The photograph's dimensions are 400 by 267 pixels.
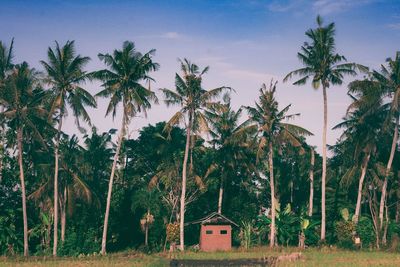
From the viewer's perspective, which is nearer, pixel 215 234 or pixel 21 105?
pixel 21 105

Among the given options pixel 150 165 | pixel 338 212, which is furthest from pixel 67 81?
pixel 338 212

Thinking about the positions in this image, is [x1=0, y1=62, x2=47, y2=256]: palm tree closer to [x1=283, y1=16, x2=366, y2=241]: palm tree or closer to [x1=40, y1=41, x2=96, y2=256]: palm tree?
[x1=40, y1=41, x2=96, y2=256]: palm tree

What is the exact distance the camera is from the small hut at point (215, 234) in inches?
1565

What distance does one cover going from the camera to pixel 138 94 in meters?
37.6

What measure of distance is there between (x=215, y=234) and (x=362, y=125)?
15.1 m

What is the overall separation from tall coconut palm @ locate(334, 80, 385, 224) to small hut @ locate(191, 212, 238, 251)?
10118 mm

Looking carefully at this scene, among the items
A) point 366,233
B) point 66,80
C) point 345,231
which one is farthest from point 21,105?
point 366,233

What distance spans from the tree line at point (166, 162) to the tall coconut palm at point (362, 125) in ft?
0.30

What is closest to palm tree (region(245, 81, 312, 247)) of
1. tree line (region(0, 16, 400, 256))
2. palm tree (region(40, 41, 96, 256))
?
tree line (region(0, 16, 400, 256))

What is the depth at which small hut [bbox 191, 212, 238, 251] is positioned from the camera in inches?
1565

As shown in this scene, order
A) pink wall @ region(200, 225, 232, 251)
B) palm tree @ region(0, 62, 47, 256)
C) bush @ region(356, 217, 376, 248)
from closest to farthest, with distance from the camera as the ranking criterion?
palm tree @ region(0, 62, 47, 256) → bush @ region(356, 217, 376, 248) → pink wall @ region(200, 225, 232, 251)

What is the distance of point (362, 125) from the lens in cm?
4250

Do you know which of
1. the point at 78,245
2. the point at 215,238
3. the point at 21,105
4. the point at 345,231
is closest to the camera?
the point at 21,105

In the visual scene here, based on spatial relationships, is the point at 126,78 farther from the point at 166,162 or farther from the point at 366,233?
the point at 366,233
